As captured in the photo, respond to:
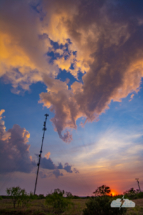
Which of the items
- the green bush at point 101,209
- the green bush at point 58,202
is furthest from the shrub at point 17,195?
the green bush at point 101,209

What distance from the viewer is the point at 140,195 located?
105 feet

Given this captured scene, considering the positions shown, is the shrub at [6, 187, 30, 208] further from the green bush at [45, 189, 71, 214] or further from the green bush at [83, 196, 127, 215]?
the green bush at [83, 196, 127, 215]

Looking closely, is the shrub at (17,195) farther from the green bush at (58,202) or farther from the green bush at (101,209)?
the green bush at (101,209)

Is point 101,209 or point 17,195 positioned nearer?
point 101,209

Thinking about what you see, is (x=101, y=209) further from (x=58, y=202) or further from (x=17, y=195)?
(x=17, y=195)

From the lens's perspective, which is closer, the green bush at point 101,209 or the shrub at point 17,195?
the green bush at point 101,209

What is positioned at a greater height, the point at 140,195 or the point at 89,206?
the point at 89,206

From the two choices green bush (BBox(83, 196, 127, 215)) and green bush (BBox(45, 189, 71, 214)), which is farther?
green bush (BBox(45, 189, 71, 214))

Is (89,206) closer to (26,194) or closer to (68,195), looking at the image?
(68,195)

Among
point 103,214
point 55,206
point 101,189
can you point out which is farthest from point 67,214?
point 101,189

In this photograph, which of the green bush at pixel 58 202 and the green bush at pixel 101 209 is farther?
the green bush at pixel 58 202

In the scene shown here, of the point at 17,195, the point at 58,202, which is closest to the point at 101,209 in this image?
the point at 58,202

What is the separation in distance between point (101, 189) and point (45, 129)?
Result: 24328 millimetres

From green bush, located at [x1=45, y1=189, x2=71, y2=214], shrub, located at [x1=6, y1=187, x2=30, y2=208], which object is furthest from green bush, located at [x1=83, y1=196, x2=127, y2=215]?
shrub, located at [x1=6, y1=187, x2=30, y2=208]
